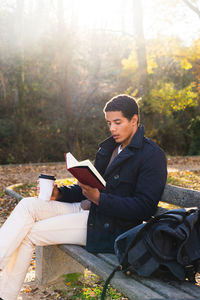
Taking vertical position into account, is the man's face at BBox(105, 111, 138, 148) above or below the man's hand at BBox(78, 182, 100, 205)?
above

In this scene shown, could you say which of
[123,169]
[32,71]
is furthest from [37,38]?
[123,169]

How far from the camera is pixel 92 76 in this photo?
17156mm

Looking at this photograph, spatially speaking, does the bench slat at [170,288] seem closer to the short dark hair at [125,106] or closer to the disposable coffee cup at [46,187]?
the disposable coffee cup at [46,187]

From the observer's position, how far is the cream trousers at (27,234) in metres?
2.78

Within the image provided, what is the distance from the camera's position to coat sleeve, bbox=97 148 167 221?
8.89ft

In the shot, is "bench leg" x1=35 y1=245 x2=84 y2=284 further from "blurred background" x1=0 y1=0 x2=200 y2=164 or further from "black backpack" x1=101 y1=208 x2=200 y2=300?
"blurred background" x1=0 y1=0 x2=200 y2=164

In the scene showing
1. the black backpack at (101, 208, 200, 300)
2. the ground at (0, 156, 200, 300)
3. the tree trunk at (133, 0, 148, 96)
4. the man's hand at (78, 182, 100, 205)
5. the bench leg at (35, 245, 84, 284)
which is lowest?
the ground at (0, 156, 200, 300)

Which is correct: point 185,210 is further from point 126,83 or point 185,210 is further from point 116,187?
point 126,83

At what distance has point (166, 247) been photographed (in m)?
2.19

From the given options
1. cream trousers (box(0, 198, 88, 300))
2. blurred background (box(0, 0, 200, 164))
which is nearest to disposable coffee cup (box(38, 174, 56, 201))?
cream trousers (box(0, 198, 88, 300))

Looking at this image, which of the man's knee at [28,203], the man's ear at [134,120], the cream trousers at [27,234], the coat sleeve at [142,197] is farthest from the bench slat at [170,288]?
the man's ear at [134,120]

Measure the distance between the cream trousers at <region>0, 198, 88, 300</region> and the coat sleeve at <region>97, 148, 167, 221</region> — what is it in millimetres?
341

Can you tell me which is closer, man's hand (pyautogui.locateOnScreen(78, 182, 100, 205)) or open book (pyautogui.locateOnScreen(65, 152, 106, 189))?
open book (pyautogui.locateOnScreen(65, 152, 106, 189))

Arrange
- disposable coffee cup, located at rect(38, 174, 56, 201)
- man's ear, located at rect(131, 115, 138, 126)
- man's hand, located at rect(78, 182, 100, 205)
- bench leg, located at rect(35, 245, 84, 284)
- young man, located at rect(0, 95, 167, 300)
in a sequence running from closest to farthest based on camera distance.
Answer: man's hand, located at rect(78, 182, 100, 205)
young man, located at rect(0, 95, 167, 300)
man's ear, located at rect(131, 115, 138, 126)
disposable coffee cup, located at rect(38, 174, 56, 201)
bench leg, located at rect(35, 245, 84, 284)
